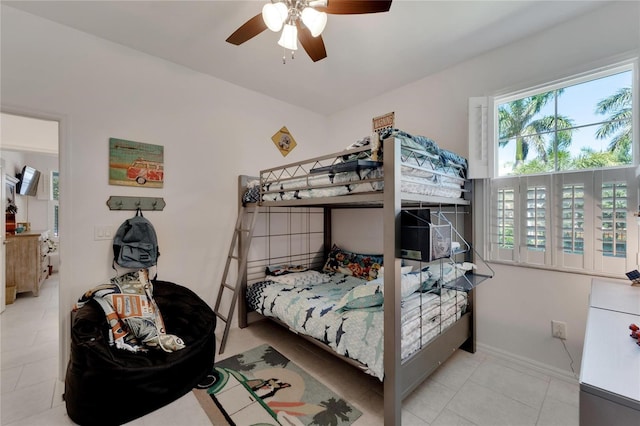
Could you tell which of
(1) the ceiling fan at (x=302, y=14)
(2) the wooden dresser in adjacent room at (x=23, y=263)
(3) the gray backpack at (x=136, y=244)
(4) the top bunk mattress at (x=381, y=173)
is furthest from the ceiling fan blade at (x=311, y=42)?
(2) the wooden dresser in adjacent room at (x=23, y=263)

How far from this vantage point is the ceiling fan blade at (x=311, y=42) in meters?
1.69

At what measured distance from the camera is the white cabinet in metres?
Result: 0.65

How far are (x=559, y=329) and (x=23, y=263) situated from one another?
6.43m

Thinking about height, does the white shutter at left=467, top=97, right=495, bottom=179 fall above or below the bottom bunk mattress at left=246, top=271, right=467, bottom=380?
above

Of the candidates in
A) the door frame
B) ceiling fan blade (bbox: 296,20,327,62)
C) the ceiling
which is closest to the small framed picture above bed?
ceiling fan blade (bbox: 296,20,327,62)

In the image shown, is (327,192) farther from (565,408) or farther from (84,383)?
(565,408)

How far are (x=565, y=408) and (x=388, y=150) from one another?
6.64ft

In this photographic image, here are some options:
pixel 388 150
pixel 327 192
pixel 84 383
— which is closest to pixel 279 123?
pixel 327 192

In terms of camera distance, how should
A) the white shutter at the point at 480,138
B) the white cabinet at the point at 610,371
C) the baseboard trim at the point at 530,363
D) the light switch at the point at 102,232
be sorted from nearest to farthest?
the white cabinet at the point at 610,371 → the baseboard trim at the point at 530,363 → the light switch at the point at 102,232 → the white shutter at the point at 480,138

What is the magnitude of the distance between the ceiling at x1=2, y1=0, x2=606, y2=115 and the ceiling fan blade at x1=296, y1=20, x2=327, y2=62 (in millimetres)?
310

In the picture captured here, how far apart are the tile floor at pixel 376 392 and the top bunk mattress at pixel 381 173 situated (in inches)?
55.4

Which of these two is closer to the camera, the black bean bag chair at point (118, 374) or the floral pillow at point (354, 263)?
the black bean bag chair at point (118, 374)

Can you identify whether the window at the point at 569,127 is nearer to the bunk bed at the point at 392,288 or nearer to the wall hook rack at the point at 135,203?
the bunk bed at the point at 392,288

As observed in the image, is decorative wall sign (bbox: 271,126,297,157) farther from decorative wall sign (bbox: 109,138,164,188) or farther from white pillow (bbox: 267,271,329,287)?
white pillow (bbox: 267,271,329,287)
